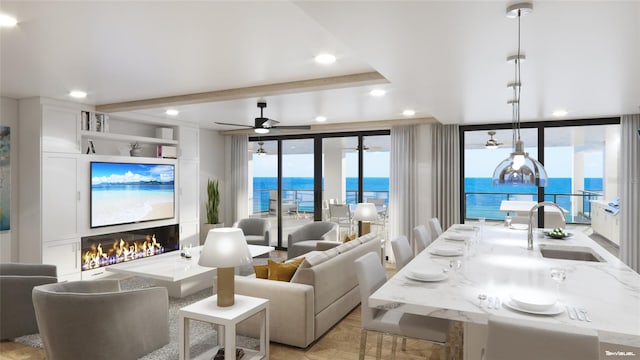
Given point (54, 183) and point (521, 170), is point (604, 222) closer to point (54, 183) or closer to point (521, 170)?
point (521, 170)

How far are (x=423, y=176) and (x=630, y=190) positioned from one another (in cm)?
267

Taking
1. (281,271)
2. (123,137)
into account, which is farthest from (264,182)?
(281,271)

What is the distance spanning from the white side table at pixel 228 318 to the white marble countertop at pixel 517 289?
3.41ft

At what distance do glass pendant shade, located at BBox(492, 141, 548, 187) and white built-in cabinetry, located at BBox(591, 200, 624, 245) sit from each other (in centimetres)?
Result: 402

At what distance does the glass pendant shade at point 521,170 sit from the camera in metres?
2.71

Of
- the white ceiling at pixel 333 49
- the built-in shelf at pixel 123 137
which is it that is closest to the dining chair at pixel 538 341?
the white ceiling at pixel 333 49

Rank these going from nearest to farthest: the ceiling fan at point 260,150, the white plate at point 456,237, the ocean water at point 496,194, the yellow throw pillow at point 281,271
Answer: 1. the yellow throw pillow at point 281,271
2. the white plate at point 456,237
3. the ocean water at point 496,194
4. the ceiling fan at point 260,150

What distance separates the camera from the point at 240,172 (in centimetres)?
784

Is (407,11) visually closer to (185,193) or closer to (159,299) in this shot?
(159,299)

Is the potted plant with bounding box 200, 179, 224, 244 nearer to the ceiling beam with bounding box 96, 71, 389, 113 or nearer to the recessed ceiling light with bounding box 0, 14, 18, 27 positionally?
the ceiling beam with bounding box 96, 71, 389, 113

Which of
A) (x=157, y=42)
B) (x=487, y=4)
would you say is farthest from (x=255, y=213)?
(x=487, y=4)

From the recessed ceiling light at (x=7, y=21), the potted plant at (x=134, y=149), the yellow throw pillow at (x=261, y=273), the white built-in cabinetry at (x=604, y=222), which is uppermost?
the recessed ceiling light at (x=7, y=21)

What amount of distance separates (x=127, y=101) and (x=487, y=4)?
446cm

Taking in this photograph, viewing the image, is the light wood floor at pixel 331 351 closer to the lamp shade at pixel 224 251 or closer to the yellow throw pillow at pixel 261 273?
the yellow throw pillow at pixel 261 273
